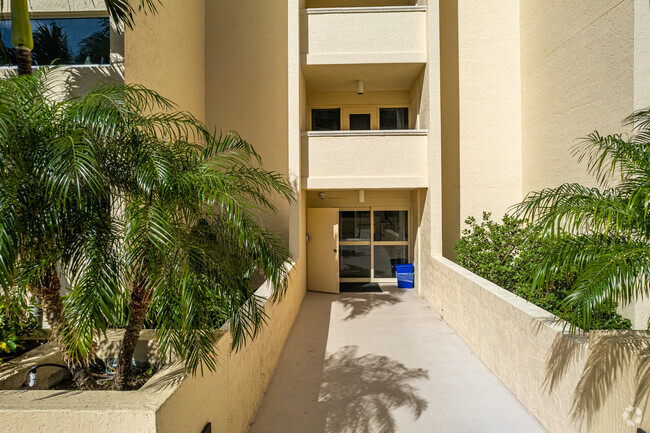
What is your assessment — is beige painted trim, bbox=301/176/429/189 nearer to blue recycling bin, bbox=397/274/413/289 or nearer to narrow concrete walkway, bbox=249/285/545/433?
blue recycling bin, bbox=397/274/413/289

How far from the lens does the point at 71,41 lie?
670 cm

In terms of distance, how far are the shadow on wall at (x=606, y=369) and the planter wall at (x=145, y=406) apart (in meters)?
3.29

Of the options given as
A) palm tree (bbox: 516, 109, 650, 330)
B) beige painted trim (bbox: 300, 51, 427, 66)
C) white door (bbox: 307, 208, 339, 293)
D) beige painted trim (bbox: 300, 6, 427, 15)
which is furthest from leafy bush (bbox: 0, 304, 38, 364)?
beige painted trim (bbox: 300, 6, 427, 15)

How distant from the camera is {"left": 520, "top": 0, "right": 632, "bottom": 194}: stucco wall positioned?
6.97 meters

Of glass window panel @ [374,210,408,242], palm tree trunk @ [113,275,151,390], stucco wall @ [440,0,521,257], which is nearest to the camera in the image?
palm tree trunk @ [113,275,151,390]

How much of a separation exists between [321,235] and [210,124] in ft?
14.7

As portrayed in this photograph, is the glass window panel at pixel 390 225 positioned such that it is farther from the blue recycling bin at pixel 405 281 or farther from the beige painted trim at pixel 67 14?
the beige painted trim at pixel 67 14

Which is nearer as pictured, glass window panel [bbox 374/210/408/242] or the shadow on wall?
the shadow on wall

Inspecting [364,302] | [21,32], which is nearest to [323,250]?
[364,302]

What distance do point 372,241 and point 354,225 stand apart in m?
0.73

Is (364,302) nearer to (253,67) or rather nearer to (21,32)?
(253,67)

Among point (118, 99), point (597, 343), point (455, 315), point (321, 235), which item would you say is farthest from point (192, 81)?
point (597, 343)

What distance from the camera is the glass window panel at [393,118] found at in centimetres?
1198

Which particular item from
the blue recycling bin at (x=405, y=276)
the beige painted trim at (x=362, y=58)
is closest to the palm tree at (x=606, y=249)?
the beige painted trim at (x=362, y=58)
